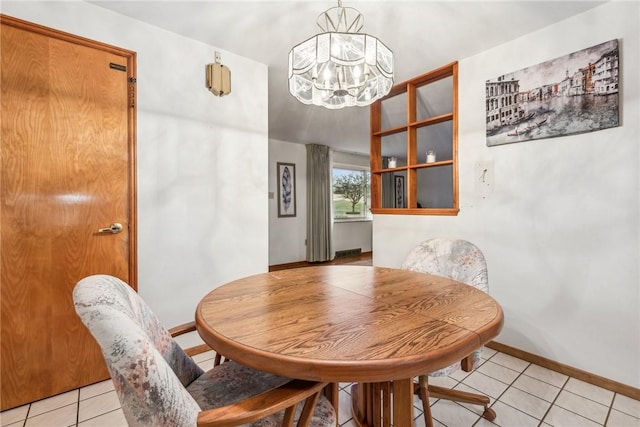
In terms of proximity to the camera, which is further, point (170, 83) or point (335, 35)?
point (170, 83)

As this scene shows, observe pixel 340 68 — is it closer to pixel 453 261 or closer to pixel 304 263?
pixel 453 261

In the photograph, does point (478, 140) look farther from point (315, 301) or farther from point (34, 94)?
point (34, 94)

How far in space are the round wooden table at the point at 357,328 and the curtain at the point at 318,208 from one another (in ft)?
13.8

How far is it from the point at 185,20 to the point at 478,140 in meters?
2.37

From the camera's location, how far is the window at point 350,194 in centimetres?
643

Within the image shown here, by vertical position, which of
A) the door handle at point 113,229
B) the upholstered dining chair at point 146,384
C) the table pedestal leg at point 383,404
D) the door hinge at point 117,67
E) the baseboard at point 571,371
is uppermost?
the door hinge at point 117,67

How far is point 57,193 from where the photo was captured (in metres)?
1.72

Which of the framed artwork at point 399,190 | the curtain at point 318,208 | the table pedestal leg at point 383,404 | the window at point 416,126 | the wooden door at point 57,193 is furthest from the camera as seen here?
the framed artwork at point 399,190

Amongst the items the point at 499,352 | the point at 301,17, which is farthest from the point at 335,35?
the point at 499,352

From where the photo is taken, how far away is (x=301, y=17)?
193 centimetres

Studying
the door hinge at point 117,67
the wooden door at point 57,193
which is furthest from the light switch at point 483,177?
the door hinge at point 117,67

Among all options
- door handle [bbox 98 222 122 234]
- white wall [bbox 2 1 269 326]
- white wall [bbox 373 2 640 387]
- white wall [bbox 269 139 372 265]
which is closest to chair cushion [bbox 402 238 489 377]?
white wall [bbox 373 2 640 387]

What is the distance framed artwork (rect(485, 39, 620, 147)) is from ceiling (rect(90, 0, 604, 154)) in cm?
30

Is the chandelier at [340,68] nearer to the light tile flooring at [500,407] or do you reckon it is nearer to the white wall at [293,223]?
the light tile flooring at [500,407]
